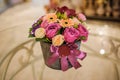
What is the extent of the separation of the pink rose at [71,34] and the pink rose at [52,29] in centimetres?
5

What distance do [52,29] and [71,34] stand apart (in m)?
0.10

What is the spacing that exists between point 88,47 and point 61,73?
38 centimetres

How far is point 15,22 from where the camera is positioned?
10.1 feet

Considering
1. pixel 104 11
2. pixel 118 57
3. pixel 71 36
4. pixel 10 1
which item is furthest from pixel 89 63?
pixel 10 1

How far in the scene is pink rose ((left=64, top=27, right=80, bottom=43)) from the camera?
97 cm

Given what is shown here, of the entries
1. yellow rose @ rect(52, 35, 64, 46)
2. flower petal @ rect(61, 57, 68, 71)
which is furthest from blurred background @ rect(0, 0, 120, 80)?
yellow rose @ rect(52, 35, 64, 46)

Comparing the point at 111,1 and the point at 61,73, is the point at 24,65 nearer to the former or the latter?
the point at 61,73

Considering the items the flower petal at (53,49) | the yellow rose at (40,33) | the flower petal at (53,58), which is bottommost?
the flower petal at (53,58)

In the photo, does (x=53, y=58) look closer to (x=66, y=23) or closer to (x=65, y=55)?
(x=65, y=55)

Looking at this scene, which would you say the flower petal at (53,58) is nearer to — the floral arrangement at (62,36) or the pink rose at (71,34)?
the floral arrangement at (62,36)

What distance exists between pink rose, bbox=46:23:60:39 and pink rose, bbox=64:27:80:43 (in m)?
0.05

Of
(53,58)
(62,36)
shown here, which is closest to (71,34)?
(62,36)

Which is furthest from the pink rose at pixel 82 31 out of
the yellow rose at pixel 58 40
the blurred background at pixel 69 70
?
the blurred background at pixel 69 70

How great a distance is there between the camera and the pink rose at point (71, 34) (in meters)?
0.97
